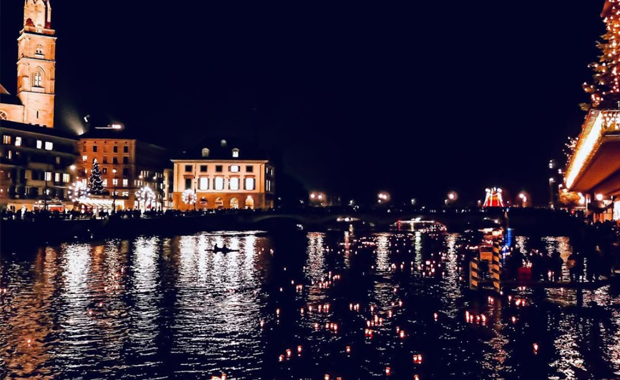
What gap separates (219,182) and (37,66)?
41.9 metres

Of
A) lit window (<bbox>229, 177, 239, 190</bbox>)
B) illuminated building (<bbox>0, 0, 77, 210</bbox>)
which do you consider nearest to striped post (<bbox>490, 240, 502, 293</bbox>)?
illuminated building (<bbox>0, 0, 77, 210</bbox>)

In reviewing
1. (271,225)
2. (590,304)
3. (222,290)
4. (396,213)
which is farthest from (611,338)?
(271,225)

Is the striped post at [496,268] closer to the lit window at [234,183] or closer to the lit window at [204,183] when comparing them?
the lit window at [234,183]

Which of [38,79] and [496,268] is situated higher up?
[38,79]

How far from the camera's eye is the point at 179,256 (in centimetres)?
5975

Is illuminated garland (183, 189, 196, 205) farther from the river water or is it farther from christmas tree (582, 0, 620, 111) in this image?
christmas tree (582, 0, 620, 111)

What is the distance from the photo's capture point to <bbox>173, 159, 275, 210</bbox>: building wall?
148 m

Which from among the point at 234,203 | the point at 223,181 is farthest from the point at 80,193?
the point at 234,203

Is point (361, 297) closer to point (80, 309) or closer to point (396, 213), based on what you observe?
point (80, 309)

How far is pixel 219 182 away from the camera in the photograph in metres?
149

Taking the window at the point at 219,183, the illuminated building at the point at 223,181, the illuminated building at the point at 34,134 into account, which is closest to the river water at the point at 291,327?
the illuminated building at the point at 34,134

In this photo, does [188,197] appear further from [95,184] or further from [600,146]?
[600,146]

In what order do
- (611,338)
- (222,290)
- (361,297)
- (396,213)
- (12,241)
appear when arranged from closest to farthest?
(611,338) < (361,297) < (222,290) < (12,241) < (396,213)

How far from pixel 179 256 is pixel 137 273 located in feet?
49.0
